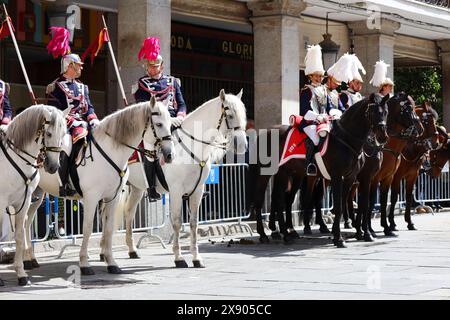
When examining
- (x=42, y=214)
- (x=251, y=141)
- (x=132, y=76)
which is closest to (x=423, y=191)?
(x=251, y=141)

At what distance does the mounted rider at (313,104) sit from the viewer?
15078 mm

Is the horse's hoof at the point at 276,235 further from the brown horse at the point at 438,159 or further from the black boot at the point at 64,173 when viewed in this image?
the brown horse at the point at 438,159

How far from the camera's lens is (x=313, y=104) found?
15195 mm

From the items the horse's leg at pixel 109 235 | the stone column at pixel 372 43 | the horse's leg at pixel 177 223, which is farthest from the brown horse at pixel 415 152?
the horse's leg at pixel 109 235

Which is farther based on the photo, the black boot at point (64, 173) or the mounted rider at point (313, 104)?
the mounted rider at point (313, 104)

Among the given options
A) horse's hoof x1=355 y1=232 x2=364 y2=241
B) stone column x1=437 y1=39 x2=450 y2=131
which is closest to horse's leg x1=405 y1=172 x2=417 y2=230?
horse's hoof x1=355 y1=232 x2=364 y2=241

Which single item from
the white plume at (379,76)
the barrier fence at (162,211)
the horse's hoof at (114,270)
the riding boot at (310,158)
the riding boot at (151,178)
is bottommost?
the horse's hoof at (114,270)

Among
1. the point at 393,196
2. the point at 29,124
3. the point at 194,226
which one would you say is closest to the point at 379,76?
the point at 393,196

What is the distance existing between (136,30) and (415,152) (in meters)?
5.52

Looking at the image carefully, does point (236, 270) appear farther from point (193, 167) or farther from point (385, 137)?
point (385, 137)

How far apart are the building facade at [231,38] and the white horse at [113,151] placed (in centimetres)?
418

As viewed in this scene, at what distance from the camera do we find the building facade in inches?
658

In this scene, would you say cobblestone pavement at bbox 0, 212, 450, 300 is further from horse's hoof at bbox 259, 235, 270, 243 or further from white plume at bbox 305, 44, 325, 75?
white plume at bbox 305, 44, 325, 75
